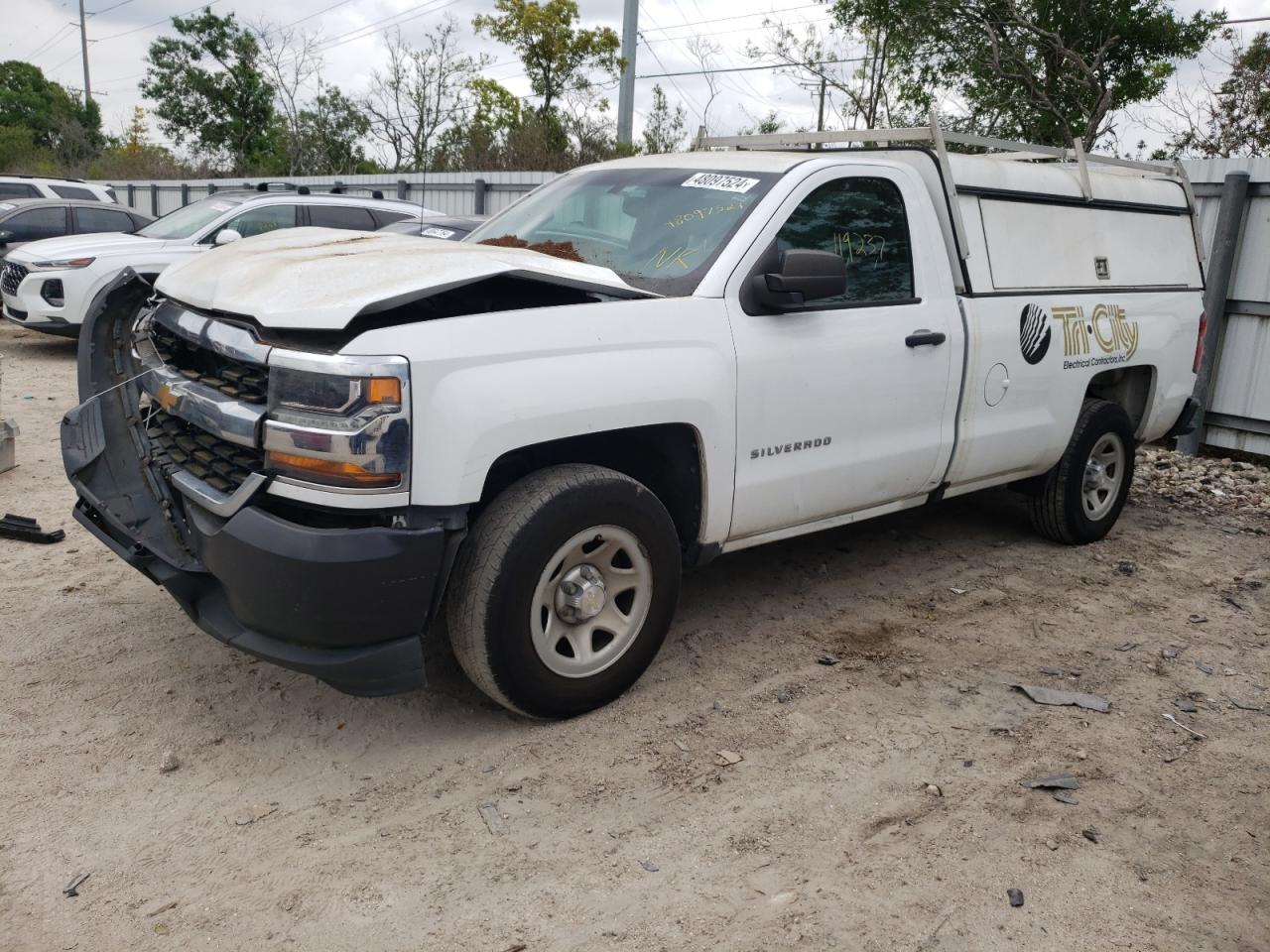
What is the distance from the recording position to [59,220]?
44.7 ft

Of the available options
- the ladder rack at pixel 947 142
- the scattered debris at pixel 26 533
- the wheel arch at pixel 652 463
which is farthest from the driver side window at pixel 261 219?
the wheel arch at pixel 652 463

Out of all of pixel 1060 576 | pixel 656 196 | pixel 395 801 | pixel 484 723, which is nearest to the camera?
pixel 395 801

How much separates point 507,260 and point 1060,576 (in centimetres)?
365

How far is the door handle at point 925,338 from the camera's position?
452 centimetres

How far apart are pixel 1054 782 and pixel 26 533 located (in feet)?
16.0

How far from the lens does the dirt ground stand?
2.82 meters

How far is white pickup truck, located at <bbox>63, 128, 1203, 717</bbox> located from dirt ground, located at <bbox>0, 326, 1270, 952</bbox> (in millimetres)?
420

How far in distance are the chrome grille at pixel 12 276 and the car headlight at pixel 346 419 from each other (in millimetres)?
9319

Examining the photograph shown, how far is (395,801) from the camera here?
334cm

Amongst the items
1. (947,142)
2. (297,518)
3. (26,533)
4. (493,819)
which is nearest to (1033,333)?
(947,142)

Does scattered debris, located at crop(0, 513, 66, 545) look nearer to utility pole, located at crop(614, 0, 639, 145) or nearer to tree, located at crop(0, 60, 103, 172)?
utility pole, located at crop(614, 0, 639, 145)

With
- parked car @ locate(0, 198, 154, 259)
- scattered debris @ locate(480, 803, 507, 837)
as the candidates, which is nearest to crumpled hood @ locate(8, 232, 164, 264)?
parked car @ locate(0, 198, 154, 259)

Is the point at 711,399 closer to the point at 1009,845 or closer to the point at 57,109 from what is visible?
the point at 1009,845

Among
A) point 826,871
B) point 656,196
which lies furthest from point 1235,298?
point 826,871
